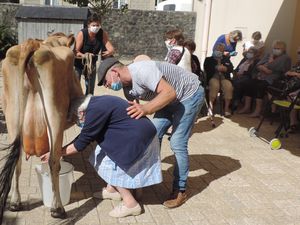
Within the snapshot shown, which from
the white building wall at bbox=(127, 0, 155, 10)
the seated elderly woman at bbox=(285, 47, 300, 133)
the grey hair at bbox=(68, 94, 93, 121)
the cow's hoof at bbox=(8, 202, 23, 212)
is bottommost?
the cow's hoof at bbox=(8, 202, 23, 212)

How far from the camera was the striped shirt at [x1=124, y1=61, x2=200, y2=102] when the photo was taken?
3449 mm

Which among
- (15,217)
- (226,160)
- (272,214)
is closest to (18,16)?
(226,160)

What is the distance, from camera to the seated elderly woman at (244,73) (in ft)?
27.7

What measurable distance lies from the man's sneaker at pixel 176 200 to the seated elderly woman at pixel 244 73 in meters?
4.72

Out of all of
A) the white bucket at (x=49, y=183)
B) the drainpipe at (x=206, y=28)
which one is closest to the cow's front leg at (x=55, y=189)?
the white bucket at (x=49, y=183)

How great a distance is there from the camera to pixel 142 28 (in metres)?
16.6

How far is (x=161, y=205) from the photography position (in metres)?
4.04

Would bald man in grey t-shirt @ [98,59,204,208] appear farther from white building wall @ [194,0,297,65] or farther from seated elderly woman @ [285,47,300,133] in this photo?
white building wall @ [194,0,297,65]

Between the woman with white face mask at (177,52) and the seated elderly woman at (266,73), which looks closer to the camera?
the woman with white face mask at (177,52)

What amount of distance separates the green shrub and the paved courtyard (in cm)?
892

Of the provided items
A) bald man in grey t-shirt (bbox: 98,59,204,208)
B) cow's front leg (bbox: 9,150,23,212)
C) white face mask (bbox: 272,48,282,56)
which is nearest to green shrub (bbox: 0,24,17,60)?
white face mask (bbox: 272,48,282,56)

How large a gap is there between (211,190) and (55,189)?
1.76 m

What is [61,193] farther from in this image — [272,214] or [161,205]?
[272,214]

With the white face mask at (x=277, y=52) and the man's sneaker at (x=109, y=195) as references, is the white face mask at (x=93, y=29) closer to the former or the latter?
the man's sneaker at (x=109, y=195)
